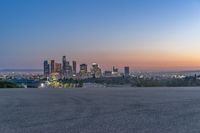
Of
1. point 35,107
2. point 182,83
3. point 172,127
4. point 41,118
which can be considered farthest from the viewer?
point 182,83

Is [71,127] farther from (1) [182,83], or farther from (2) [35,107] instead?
(1) [182,83]

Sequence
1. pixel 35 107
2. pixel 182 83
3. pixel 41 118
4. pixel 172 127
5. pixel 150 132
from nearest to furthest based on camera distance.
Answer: pixel 150 132
pixel 172 127
pixel 41 118
pixel 35 107
pixel 182 83

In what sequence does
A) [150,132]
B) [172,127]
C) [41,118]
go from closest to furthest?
[150,132], [172,127], [41,118]

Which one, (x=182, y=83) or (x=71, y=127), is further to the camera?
(x=182, y=83)

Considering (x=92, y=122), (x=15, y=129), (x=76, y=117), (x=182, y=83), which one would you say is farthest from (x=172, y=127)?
(x=182, y=83)

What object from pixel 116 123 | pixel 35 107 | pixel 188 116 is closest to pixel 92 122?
pixel 116 123

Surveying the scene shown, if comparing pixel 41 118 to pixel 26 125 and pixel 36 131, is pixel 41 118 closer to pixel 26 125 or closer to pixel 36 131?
pixel 26 125

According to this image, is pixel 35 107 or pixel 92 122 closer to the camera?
pixel 92 122

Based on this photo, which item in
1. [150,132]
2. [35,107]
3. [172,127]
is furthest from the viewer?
[35,107]

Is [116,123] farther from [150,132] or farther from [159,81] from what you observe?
[159,81]
